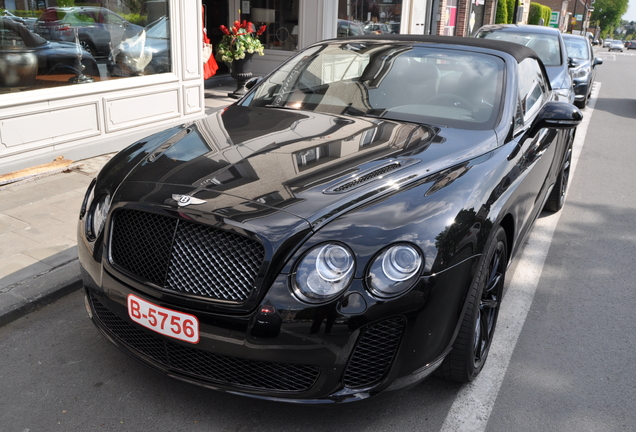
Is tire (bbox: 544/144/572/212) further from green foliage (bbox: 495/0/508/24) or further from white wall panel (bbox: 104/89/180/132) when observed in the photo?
green foliage (bbox: 495/0/508/24)

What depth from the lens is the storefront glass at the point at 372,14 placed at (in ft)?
41.7

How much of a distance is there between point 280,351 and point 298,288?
→ 0.24 metres

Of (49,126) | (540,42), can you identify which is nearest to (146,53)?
(49,126)

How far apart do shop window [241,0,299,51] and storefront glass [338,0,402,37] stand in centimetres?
102

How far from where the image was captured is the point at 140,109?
22.8ft

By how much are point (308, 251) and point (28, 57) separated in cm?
505

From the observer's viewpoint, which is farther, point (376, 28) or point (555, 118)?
point (376, 28)

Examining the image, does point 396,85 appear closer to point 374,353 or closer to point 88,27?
point 374,353

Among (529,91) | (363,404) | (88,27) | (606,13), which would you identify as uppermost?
(606,13)

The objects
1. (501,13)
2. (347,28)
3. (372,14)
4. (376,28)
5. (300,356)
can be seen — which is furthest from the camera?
(501,13)

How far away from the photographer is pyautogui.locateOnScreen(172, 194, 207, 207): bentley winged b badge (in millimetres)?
2303

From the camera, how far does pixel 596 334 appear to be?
3.38 m

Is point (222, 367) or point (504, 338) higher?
point (222, 367)

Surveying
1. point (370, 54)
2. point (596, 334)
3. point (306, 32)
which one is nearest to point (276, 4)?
point (306, 32)
